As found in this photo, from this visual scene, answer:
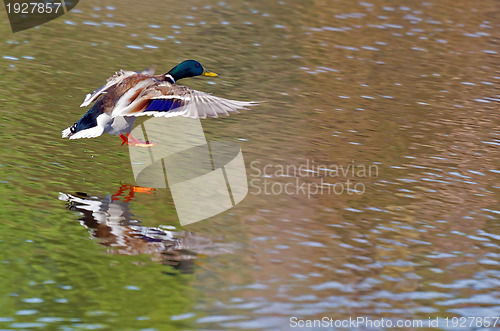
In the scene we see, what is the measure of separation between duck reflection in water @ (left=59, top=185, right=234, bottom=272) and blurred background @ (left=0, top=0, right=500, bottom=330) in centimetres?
3

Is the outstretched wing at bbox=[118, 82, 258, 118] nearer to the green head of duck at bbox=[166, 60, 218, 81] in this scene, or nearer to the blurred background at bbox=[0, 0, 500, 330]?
the blurred background at bbox=[0, 0, 500, 330]

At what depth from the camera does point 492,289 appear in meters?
8.58

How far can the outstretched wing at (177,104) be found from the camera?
33.7 ft

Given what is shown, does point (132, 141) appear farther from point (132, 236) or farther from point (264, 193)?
point (132, 236)

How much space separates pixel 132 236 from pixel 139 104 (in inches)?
91.6

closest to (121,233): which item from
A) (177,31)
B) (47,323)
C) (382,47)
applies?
(47,323)

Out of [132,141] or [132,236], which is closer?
[132,236]

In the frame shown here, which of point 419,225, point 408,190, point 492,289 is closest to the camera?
point 492,289

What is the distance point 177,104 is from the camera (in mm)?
10445

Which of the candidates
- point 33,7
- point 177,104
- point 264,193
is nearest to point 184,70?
point 177,104

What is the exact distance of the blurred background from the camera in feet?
25.7

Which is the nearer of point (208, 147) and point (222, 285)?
point (222, 285)

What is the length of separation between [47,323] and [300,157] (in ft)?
Result: 19.6

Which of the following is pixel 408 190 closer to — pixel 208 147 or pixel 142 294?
pixel 208 147
